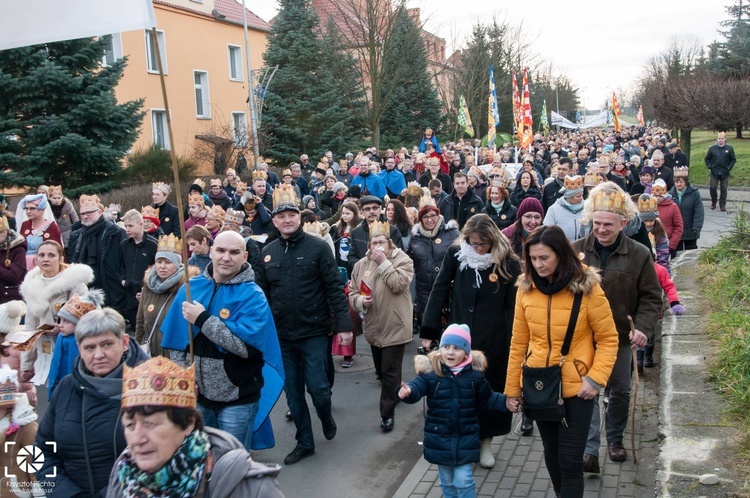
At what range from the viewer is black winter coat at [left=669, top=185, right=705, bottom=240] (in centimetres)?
1156

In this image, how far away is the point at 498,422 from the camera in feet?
19.5

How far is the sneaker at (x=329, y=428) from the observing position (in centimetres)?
672

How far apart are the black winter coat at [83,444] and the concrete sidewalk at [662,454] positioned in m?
2.51

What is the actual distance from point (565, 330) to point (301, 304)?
2395 mm

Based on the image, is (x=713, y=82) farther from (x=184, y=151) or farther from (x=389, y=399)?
(x=389, y=399)

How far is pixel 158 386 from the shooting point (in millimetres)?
2838

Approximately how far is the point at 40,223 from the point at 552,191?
26.9 ft

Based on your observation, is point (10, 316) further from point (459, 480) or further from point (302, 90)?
point (302, 90)

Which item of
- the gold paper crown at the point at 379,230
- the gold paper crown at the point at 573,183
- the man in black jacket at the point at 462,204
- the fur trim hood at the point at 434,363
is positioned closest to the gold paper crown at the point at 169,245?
the gold paper crown at the point at 379,230

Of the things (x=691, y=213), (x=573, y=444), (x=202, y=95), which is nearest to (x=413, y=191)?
(x=691, y=213)

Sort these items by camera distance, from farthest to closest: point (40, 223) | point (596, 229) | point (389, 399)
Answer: point (40, 223), point (389, 399), point (596, 229)

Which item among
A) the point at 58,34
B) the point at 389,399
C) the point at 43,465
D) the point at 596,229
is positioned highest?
the point at 58,34

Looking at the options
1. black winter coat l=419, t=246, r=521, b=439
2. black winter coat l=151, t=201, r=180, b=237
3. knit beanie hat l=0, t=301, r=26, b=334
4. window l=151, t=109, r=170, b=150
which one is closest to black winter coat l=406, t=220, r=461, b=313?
black winter coat l=419, t=246, r=521, b=439

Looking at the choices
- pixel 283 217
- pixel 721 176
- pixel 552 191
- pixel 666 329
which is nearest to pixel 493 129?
pixel 721 176
